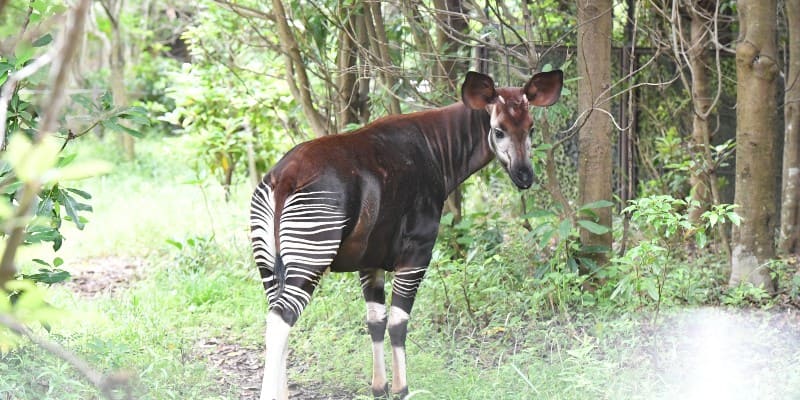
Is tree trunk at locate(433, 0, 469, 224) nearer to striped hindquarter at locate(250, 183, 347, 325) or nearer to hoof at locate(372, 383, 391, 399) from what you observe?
hoof at locate(372, 383, 391, 399)

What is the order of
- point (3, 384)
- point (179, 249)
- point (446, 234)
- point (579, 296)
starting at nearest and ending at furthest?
point (3, 384) → point (579, 296) → point (446, 234) → point (179, 249)

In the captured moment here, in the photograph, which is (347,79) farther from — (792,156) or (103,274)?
(792,156)

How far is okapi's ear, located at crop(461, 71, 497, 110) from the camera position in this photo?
3.92m

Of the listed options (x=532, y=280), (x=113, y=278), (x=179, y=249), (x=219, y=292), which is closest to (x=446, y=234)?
(x=532, y=280)

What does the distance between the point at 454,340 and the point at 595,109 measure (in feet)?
4.96

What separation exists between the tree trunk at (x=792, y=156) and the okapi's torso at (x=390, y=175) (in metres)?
3.15

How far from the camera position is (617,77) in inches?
308

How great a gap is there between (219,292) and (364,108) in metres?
1.67

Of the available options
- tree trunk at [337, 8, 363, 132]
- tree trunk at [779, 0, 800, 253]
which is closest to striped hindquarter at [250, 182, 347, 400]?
tree trunk at [337, 8, 363, 132]

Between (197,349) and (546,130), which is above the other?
(546,130)

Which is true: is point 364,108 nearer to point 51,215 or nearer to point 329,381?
point 329,381

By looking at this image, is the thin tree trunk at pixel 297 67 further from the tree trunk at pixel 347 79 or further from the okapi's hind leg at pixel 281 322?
the okapi's hind leg at pixel 281 322

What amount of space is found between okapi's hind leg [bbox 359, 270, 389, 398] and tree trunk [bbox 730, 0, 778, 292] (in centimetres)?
228

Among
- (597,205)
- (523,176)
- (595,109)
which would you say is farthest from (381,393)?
(595,109)
